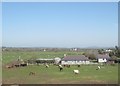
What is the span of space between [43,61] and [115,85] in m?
23.4

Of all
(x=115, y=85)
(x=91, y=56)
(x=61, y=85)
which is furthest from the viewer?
(x=91, y=56)

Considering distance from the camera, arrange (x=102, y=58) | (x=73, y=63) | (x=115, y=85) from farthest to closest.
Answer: (x=102, y=58) → (x=73, y=63) → (x=115, y=85)

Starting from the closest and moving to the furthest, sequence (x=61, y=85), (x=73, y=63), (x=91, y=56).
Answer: (x=61, y=85), (x=73, y=63), (x=91, y=56)

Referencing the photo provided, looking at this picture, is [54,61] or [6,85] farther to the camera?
[54,61]

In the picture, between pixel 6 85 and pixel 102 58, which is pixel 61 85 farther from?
pixel 102 58

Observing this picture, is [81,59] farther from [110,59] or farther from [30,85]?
[30,85]

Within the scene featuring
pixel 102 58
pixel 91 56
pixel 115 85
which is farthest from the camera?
pixel 91 56

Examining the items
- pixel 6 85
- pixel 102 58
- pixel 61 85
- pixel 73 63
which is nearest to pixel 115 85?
pixel 61 85

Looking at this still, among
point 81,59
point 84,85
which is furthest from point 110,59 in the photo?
point 84,85

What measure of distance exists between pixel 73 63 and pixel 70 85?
21.5 m

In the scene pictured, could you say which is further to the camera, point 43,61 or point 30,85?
point 43,61

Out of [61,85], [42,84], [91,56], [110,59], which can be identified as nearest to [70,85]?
[61,85]

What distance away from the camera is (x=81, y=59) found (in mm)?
39906

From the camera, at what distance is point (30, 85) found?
18.5 meters
